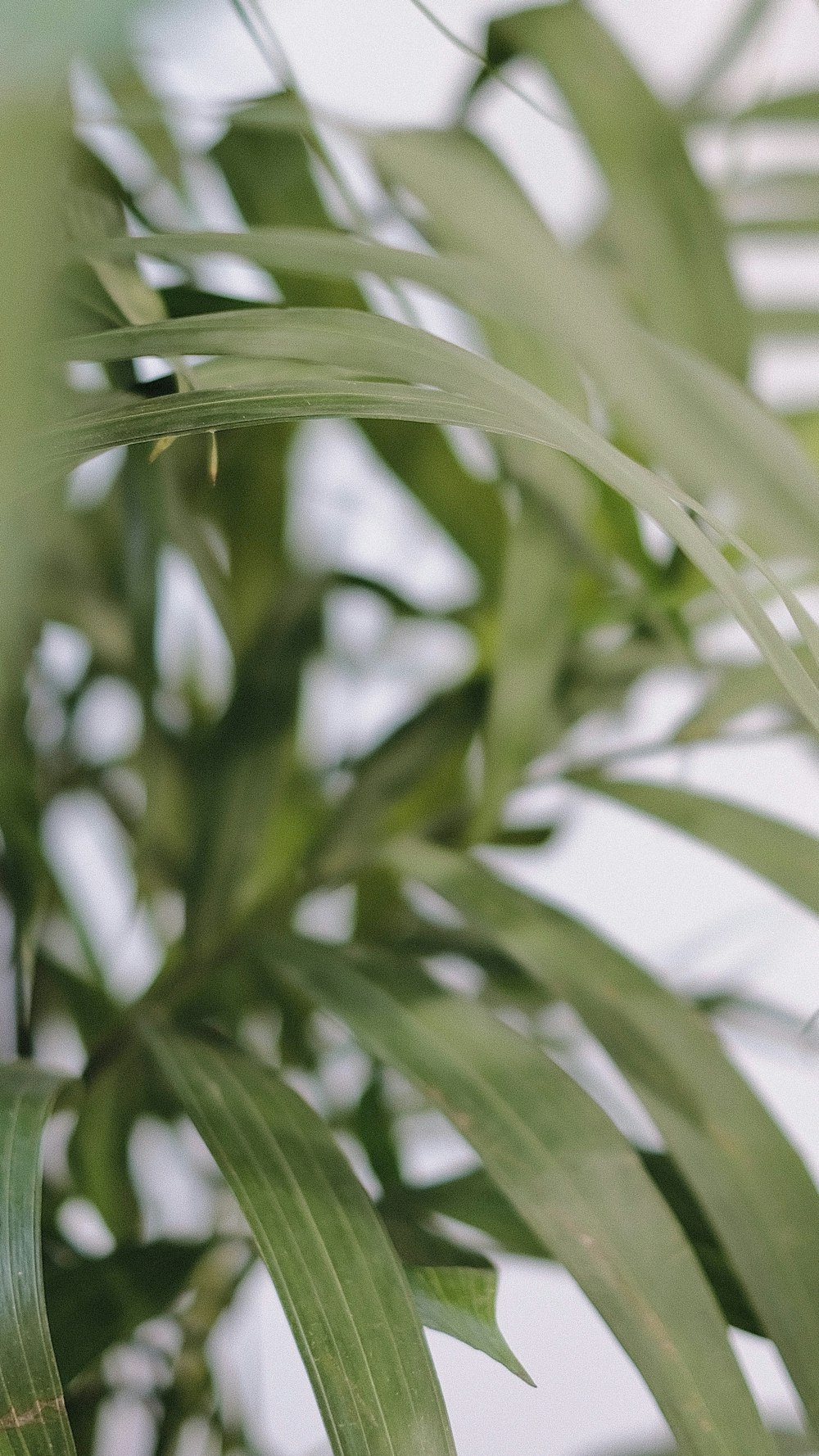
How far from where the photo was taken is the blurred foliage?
151mm

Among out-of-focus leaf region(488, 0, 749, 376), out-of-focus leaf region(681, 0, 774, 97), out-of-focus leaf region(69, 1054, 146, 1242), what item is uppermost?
out-of-focus leaf region(681, 0, 774, 97)

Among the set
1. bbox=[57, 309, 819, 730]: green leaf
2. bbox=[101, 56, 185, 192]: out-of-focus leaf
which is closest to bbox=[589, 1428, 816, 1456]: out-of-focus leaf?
bbox=[57, 309, 819, 730]: green leaf

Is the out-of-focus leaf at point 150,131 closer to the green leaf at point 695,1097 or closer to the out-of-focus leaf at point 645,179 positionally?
the out-of-focus leaf at point 645,179

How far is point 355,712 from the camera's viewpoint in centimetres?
43

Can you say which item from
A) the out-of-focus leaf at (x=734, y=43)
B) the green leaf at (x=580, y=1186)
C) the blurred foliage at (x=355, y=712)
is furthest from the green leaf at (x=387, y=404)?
the out-of-focus leaf at (x=734, y=43)

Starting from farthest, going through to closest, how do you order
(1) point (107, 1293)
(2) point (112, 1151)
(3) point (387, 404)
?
(2) point (112, 1151) → (1) point (107, 1293) → (3) point (387, 404)

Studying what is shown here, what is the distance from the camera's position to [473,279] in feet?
0.57

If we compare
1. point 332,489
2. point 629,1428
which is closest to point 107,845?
point 332,489

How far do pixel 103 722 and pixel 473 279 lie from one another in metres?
0.39

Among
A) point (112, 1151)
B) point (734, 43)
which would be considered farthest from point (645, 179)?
point (112, 1151)

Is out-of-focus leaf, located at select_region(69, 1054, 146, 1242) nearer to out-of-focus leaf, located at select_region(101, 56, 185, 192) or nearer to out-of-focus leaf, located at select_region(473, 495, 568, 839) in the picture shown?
out-of-focus leaf, located at select_region(473, 495, 568, 839)

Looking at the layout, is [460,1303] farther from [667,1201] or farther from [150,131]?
[150,131]

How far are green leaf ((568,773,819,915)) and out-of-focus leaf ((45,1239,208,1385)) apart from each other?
0.55ft

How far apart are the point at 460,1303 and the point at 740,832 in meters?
0.14
